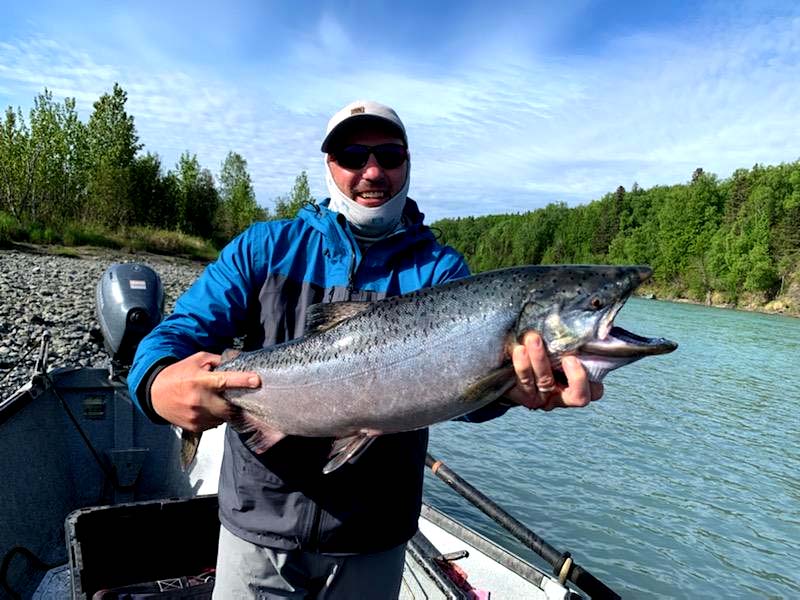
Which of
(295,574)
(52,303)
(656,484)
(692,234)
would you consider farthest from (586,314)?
(692,234)

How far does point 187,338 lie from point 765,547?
1128 cm

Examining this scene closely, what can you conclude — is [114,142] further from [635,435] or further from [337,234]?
[337,234]

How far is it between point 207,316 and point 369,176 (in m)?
1.03

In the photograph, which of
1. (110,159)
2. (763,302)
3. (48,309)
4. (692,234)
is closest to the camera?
(48,309)

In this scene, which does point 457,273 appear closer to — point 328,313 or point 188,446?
point 328,313

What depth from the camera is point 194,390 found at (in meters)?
2.44

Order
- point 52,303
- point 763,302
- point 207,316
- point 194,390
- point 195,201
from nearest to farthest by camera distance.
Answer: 1. point 194,390
2. point 207,316
3. point 52,303
4. point 195,201
5. point 763,302

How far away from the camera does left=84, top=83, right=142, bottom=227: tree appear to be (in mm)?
46219

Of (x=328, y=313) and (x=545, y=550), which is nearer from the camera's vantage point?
(x=328, y=313)

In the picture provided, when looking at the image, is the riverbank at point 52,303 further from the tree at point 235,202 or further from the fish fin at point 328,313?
the tree at point 235,202

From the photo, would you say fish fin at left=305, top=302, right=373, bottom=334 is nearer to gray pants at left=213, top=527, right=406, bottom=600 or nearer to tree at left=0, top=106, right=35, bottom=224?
gray pants at left=213, top=527, right=406, bottom=600

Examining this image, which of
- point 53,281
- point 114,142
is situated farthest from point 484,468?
point 114,142

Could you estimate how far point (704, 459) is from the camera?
1403cm

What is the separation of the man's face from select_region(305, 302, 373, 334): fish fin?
549mm
